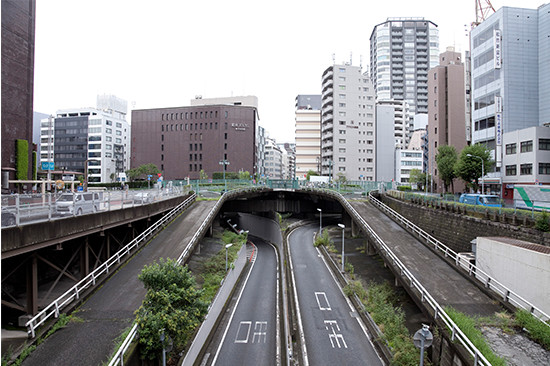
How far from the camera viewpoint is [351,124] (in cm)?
9650

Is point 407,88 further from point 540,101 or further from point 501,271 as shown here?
point 501,271

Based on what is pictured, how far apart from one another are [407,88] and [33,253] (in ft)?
471

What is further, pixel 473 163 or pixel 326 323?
pixel 473 163

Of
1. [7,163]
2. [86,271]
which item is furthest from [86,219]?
[7,163]

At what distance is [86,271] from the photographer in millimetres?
18828

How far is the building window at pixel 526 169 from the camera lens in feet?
128

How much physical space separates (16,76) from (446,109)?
76420 millimetres

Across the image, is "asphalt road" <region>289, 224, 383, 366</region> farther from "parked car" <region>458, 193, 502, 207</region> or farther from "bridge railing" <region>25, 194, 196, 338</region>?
"parked car" <region>458, 193, 502, 207</region>

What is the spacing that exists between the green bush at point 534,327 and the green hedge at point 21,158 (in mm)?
46775

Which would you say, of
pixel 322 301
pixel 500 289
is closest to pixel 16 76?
pixel 322 301

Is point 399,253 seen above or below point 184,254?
below

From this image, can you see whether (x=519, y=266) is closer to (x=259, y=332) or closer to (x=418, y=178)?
(x=259, y=332)

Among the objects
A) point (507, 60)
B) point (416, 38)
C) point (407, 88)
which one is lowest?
point (507, 60)

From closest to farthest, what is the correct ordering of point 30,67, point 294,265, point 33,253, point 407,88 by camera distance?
point 33,253 < point 294,265 < point 30,67 < point 407,88
